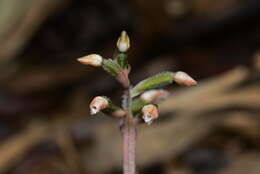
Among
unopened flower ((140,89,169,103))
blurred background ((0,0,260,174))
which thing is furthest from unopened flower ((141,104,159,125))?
blurred background ((0,0,260,174))

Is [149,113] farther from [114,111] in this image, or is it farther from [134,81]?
[134,81]

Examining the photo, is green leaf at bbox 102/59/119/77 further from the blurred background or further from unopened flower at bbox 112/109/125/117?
the blurred background

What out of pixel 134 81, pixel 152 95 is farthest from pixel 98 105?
pixel 134 81

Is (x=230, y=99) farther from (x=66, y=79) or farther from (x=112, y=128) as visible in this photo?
(x=66, y=79)

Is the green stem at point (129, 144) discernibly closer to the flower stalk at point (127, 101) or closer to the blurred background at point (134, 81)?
the flower stalk at point (127, 101)

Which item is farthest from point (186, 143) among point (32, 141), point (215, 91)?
point (32, 141)

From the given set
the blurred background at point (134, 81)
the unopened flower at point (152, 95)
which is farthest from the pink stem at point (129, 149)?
the blurred background at point (134, 81)
